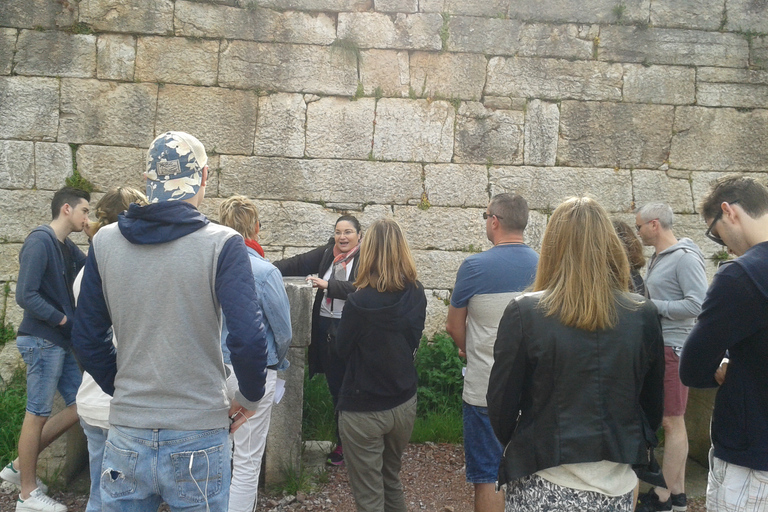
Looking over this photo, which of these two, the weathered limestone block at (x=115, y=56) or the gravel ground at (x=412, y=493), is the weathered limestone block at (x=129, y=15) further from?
the gravel ground at (x=412, y=493)

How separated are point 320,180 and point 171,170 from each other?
342 cm

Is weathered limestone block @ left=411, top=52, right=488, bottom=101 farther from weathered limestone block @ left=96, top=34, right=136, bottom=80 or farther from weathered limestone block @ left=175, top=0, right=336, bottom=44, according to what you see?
weathered limestone block @ left=96, top=34, right=136, bottom=80

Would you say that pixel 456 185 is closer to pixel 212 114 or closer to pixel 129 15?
pixel 212 114

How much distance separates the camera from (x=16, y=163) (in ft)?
17.2

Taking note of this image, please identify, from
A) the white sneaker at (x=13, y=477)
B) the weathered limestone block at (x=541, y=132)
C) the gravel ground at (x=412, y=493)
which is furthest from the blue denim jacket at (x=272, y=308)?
the weathered limestone block at (x=541, y=132)

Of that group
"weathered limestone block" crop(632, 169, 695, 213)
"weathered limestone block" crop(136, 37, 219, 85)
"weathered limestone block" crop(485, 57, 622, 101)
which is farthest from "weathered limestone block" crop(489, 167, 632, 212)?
"weathered limestone block" crop(136, 37, 219, 85)

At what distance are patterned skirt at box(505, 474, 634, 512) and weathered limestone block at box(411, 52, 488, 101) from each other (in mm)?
4220

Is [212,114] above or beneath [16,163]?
above

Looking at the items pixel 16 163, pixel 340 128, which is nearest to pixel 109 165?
pixel 16 163

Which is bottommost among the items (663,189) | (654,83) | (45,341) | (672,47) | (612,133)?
(45,341)

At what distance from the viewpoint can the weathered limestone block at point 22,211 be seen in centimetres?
524

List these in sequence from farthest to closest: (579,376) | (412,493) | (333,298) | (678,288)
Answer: (333,298) → (412,493) → (678,288) → (579,376)

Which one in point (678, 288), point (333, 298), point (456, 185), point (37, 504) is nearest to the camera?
point (37, 504)

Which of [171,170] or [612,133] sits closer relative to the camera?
[171,170]
